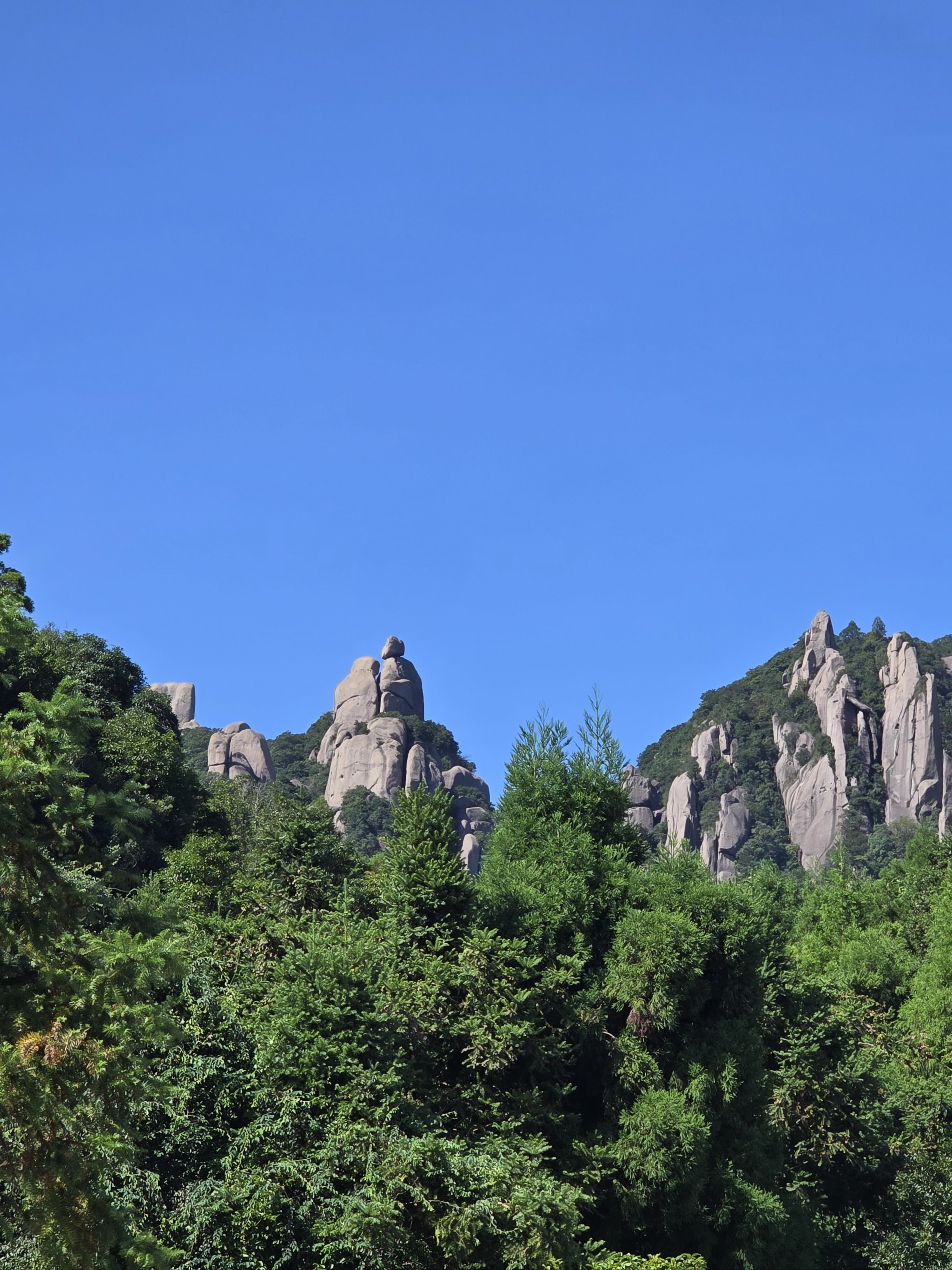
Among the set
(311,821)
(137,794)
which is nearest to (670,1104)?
(311,821)

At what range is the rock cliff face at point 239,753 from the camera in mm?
118750

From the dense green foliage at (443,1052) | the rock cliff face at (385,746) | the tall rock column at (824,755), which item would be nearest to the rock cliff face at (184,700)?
the rock cliff face at (385,746)

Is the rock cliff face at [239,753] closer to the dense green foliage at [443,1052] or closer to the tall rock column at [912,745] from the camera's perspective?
the tall rock column at [912,745]

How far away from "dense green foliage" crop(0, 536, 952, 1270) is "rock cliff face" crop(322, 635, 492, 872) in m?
86.2

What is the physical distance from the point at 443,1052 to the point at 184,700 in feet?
393

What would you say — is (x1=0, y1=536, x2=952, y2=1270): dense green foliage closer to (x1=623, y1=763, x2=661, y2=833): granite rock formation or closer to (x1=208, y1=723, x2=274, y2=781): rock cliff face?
(x1=208, y1=723, x2=274, y2=781): rock cliff face

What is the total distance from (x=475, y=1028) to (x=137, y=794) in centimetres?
2514

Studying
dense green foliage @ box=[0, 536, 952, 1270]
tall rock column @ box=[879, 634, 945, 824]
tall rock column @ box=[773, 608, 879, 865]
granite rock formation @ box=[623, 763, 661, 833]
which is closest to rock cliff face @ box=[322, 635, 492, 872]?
granite rock formation @ box=[623, 763, 661, 833]

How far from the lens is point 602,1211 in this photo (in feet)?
80.3

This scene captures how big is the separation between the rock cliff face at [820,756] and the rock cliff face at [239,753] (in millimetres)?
33820

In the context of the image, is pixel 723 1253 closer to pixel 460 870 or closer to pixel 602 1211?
pixel 602 1211

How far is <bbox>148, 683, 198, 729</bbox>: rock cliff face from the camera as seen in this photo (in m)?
138

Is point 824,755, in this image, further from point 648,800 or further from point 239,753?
point 239,753

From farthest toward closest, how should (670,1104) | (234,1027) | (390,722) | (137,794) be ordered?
(390,722), (137,794), (670,1104), (234,1027)
